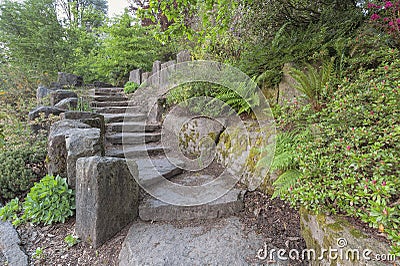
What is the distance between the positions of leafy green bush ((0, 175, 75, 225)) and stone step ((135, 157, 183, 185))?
74 centimetres

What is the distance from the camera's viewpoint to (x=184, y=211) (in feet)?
6.87

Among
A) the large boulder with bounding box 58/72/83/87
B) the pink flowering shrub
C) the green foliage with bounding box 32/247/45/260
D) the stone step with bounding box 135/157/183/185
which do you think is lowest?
the green foliage with bounding box 32/247/45/260

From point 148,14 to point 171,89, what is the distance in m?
2.02

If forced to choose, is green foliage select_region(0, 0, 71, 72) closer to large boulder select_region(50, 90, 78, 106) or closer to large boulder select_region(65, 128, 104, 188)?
large boulder select_region(50, 90, 78, 106)

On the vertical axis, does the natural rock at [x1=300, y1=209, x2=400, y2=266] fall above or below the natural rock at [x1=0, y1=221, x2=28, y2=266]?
above

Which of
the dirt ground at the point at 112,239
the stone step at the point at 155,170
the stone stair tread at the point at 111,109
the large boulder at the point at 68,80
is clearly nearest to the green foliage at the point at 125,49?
the large boulder at the point at 68,80

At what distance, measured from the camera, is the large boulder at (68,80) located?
6494 millimetres

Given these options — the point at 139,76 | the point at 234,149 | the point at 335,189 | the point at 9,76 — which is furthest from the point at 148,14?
the point at 9,76

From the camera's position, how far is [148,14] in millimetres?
2576

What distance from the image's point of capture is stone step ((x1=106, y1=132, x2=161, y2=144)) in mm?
3625

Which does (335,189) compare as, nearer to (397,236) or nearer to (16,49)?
(397,236)

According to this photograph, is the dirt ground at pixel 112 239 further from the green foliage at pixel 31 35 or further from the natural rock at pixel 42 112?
the green foliage at pixel 31 35

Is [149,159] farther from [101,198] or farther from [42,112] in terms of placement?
[42,112]

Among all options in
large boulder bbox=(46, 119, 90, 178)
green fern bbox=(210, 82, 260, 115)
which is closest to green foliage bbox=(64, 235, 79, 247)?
large boulder bbox=(46, 119, 90, 178)
